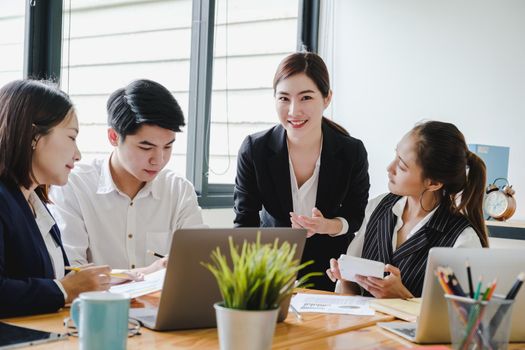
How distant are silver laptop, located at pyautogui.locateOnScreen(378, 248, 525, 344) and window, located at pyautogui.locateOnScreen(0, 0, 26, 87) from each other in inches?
80.0

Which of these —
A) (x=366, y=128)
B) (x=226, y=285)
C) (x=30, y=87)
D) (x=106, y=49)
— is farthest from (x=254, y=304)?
(x=366, y=128)

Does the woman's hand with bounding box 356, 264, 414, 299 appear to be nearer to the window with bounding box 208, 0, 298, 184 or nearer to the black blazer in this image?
the black blazer

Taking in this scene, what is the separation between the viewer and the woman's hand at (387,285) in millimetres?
1896

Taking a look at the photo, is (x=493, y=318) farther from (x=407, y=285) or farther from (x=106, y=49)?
(x=106, y=49)

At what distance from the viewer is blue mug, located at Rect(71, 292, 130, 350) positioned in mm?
1156

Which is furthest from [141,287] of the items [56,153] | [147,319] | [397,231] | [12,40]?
[12,40]

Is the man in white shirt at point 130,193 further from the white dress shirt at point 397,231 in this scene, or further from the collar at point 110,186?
the white dress shirt at point 397,231

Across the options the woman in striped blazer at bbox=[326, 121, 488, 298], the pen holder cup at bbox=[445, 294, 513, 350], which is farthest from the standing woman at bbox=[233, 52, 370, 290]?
the pen holder cup at bbox=[445, 294, 513, 350]

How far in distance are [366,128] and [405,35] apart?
25.4 inches

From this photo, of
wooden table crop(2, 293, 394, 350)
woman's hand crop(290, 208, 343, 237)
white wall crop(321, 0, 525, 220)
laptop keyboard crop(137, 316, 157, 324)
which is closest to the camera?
wooden table crop(2, 293, 394, 350)

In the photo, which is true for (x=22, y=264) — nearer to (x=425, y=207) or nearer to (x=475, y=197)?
(x=425, y=207)

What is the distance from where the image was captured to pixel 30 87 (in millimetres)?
1703

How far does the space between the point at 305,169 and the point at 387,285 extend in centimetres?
90

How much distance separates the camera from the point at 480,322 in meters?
1.18
